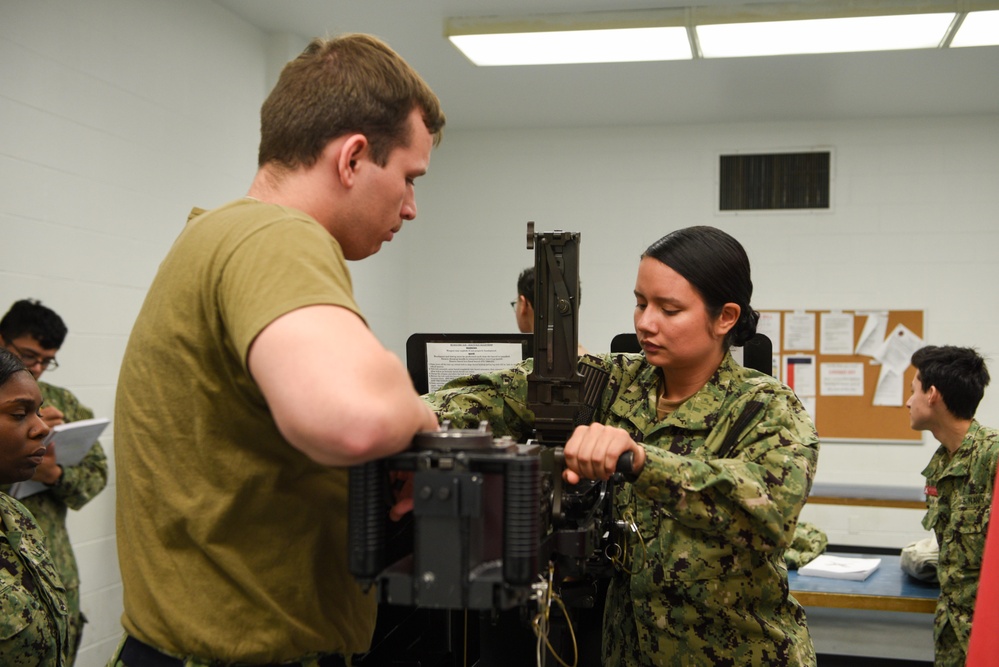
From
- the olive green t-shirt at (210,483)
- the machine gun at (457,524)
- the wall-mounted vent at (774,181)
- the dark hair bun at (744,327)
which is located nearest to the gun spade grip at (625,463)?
the machine gun at (457,524)

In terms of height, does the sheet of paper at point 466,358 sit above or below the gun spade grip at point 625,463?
above

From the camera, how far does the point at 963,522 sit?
10.5 ft

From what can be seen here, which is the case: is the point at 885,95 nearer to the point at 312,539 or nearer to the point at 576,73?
the point at 576,73

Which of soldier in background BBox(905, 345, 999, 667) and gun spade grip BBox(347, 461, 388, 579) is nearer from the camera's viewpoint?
gun spade grip BBox(347, 461, 388, 579)

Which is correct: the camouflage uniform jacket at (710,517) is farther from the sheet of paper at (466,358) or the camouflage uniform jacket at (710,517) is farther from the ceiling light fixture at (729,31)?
the ceiling light fixture at (729,31)

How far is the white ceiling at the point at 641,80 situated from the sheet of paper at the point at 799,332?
1327 millimetres

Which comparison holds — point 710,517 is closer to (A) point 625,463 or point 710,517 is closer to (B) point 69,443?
(A) point 625,463

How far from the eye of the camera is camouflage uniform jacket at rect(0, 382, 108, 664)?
314 centimetres

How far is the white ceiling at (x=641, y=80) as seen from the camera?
443 cm

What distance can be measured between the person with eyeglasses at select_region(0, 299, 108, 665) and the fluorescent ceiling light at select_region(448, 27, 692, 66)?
224cm

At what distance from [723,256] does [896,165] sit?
4.76 metres

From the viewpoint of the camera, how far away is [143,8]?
3.85m

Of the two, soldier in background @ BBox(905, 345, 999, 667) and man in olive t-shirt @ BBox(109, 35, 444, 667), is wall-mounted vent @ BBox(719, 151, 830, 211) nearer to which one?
soldier in background @ BBox(905, 345, 999, 667)

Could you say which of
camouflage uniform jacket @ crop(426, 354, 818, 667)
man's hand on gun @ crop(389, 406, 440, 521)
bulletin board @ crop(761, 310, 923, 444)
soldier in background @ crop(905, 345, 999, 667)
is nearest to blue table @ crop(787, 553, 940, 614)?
soldier in background @ crop(905, 345, 999, 667)
